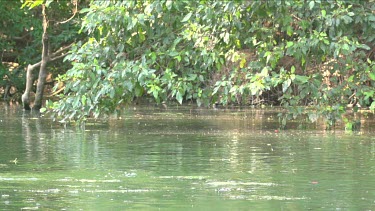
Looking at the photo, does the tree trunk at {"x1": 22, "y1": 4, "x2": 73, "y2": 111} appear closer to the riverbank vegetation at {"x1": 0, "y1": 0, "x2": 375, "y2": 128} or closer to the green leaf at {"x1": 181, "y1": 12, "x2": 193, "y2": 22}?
the riverbank vegetation at {"x1": 0, "y1": 0, "x2": 375, "y2": 128}

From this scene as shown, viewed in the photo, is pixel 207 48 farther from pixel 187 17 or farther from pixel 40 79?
pixel 40 79

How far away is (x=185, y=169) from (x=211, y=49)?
15.8 ft

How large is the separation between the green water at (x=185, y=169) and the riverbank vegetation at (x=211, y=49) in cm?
69

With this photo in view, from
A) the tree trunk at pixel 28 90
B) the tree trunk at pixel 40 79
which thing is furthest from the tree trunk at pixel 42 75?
the tree trunk at pixel 28 90

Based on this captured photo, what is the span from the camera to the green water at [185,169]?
31.3 feet

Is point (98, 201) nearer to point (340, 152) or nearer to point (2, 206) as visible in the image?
point (2, 206)

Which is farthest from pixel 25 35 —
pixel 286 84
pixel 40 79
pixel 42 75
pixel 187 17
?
pixel 286 84

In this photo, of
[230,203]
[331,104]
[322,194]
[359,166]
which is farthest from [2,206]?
[331,104]

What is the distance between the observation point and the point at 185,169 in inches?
487

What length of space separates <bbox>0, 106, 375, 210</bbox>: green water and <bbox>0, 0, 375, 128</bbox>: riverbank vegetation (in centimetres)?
69

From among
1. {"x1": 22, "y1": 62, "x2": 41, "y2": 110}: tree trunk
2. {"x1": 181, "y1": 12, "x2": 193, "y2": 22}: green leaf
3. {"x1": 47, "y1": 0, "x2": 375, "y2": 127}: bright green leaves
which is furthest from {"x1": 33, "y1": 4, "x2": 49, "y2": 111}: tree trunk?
{"x1": 181, "y1": 12, "x2": 193, "y2": 22}: green leaf

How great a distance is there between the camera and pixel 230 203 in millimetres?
9367

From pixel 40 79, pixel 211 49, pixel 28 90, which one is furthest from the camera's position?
pixel 28 90

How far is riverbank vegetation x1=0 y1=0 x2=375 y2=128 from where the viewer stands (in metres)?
16.3
